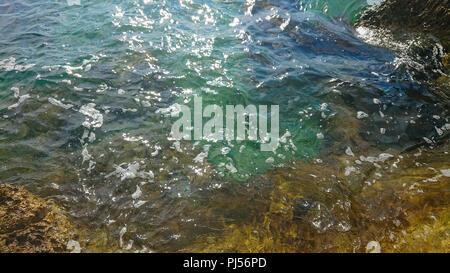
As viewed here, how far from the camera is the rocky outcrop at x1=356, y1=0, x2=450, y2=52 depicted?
7.06m

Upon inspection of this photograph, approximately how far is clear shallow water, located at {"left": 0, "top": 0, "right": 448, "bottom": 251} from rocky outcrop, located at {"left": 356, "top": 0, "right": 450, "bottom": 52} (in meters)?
0.66

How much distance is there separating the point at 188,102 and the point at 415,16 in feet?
22.2

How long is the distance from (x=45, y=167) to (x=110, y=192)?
52.4 inches

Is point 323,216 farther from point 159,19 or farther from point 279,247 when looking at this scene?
point 159,19

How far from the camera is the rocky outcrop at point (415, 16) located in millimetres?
7062

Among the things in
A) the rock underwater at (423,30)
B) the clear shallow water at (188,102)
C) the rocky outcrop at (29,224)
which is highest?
the rock underwater at (423,30)

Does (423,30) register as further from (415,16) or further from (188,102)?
(188,102)

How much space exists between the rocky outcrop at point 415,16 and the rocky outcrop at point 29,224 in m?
8.99

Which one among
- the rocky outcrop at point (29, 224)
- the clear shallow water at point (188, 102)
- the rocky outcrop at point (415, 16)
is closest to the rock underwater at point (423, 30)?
the rocky outcrop at point (415, 16)

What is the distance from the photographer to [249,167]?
473 cm

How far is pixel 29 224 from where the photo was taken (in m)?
3.81

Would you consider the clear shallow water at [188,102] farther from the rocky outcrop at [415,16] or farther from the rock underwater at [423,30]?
the rocky outcrop at [415,16]

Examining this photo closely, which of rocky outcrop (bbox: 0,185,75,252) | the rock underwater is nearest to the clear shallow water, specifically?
rocky outcrop (bbox: 0,185,75,252)

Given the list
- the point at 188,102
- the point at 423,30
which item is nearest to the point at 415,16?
the point at 423,30
